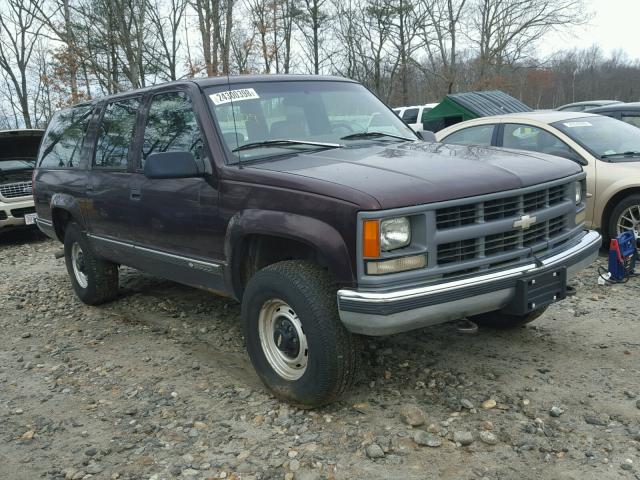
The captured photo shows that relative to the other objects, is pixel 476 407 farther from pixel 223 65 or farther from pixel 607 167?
pixel 223 65

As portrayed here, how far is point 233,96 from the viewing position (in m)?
3.96

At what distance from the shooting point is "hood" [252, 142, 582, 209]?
9.50 feet

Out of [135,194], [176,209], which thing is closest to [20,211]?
[135,194]

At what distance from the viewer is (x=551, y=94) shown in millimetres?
66000

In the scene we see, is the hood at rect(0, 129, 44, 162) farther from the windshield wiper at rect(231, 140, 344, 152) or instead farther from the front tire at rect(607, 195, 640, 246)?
the front tire at rect(607, 195, 640, 246)

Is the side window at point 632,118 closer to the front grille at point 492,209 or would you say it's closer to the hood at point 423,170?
the hood at point 423,170

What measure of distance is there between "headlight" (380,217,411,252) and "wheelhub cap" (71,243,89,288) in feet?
13.2

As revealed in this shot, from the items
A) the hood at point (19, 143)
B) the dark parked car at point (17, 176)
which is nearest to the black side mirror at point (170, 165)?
the dark parked car at point (17, 176)

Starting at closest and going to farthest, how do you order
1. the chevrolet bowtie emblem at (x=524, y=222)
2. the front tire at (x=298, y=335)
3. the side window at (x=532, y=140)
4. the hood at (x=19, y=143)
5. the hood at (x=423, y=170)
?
the hood at (x=423, y=170), the front tire at (x=298, y=335), the chevrolet bowtie emblem at (x=524, y=222), the side window at (x=532, y=140), the hood at (x=19, y=143)

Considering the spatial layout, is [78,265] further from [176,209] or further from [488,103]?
[488,103]

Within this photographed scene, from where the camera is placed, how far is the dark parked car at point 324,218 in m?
2.88

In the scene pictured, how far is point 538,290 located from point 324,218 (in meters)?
1.25

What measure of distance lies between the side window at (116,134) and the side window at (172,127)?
292mm

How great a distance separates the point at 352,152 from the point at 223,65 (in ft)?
63.5
